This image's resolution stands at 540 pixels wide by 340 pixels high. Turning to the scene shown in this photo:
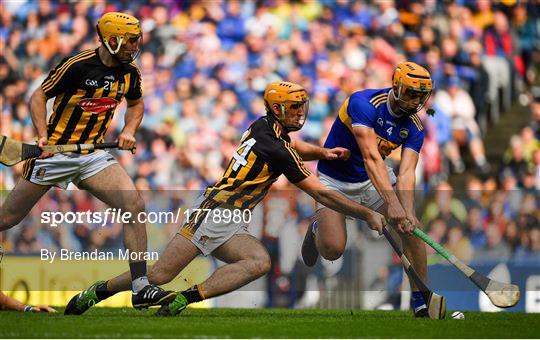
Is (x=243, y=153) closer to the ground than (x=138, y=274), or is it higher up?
higher up

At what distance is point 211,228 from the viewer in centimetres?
853

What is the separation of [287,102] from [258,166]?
504 millimetres

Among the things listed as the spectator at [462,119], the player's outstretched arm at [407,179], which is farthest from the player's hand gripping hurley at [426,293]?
the spectator at [462,119]

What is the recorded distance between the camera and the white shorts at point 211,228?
8516 millimetres

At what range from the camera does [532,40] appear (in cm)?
1662

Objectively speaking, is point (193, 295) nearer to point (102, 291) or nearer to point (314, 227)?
point (102, 291)

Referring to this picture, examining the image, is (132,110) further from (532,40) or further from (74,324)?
(532,40)

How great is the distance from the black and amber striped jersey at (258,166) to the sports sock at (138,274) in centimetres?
72

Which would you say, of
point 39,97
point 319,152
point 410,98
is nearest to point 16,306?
point 39,97

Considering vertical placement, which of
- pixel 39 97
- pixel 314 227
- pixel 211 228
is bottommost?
pixel 314 227

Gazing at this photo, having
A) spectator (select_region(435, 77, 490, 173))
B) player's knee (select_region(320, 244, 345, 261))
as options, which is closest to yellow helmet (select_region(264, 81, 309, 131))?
player's knee (select_region(320, 244, 345, 261))

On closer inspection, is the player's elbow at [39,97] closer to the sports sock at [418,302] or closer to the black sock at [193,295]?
the black sock at [193,295]

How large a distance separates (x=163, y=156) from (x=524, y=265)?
5805mm

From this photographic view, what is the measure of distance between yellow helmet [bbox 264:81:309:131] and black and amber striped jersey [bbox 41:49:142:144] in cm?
101
